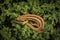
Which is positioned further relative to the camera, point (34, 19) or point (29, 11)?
point (29, 11)

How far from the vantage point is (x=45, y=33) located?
2.53m

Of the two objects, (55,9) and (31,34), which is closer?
(31,34)

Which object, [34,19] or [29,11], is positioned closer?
[34,19]

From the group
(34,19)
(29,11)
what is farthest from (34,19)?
(29,11)

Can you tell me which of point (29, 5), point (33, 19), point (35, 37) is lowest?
point (35, 37)

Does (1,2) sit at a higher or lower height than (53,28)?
higher

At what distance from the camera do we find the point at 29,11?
273 centimetres

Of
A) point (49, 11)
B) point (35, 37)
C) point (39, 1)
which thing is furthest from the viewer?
point (39, 1)

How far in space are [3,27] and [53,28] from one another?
73cm

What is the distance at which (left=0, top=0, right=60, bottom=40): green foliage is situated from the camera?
2.53 meters

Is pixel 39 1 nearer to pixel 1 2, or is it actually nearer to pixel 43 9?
pixel 43 9

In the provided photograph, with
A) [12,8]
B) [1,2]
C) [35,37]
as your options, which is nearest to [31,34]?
[35,37]

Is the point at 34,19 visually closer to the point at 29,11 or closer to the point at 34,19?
the point at 34,19

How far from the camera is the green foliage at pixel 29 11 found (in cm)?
253
